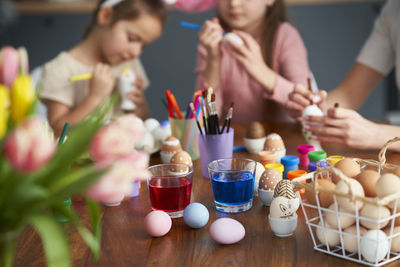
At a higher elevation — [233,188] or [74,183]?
[74,183]

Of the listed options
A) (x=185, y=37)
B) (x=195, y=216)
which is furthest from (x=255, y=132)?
(x=185, y=37)

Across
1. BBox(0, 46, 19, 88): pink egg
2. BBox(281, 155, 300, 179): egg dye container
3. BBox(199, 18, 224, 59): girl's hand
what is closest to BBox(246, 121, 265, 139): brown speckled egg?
BBox(281, 155, 300, 179): egg dye container

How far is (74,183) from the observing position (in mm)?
358

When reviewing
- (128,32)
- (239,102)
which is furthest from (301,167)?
(128,32)

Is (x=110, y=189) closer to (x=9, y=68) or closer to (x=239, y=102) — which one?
(x=9, y=68)

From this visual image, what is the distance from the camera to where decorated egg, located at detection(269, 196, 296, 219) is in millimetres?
650

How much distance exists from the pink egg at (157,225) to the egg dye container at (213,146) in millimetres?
281

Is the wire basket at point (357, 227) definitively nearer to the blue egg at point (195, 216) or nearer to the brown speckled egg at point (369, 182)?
the brown speckled egg at point (369, 182)

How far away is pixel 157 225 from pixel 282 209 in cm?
18

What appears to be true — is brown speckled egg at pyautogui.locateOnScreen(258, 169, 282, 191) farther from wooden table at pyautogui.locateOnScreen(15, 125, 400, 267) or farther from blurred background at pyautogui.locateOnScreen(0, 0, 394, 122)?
blurred background at pyautogui.locateOnScreen(0, 0, 394, 122)

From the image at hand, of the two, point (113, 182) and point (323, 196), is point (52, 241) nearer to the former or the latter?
point (113, 182)

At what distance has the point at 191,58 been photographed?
288 cm

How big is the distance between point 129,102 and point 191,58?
1.19 metres

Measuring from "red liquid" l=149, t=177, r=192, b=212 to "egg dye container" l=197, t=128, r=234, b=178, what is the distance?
7.5 inches
